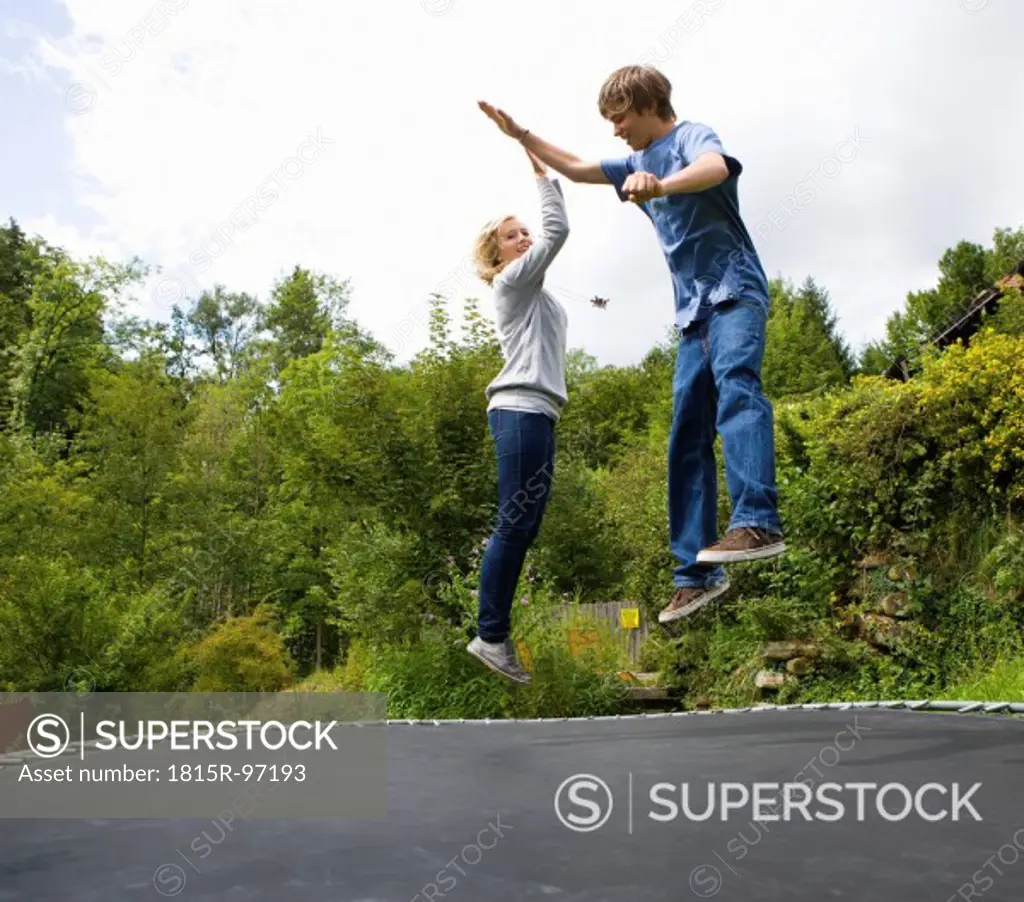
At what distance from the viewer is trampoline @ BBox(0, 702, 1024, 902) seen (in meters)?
1.62

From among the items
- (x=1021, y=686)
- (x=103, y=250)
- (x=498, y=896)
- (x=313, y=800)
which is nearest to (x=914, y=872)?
(x=498, y=896)

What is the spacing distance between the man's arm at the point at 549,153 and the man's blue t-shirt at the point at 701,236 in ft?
0.74

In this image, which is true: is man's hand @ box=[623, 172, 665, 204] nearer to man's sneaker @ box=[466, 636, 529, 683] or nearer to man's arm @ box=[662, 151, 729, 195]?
man's arm @ box=[662, 151, 729, 195]

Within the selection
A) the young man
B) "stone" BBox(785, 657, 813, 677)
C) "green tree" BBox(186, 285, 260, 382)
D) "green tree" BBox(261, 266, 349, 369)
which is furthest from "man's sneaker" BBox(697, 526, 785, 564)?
"green tree" BBox(186, 285, 260, 382)

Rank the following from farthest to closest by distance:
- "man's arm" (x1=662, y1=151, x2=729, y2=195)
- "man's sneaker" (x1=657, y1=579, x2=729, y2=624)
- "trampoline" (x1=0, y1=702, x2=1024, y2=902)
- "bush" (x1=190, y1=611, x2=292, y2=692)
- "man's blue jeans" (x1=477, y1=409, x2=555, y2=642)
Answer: "bush" (x1=190, y1=611, x2=292, y2=692), "man's blue jeans" (x1=477, y1=409, x2=555, y2=642), "man's sneaker" (x1=657, y1=579, x2=729, y2=624), "man's arm" (x1=662, y1=151, x2=729, y2=195), "trampoline" (x1=0, y1=702, x2=1024, y2=902)

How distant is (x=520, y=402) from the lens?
2.39 meters

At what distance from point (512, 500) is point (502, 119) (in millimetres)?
837

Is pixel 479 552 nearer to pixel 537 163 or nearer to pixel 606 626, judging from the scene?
pixel 606 626

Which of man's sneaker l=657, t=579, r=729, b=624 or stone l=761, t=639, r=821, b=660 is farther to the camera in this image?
stone l=761, t=639, r=821, b=660

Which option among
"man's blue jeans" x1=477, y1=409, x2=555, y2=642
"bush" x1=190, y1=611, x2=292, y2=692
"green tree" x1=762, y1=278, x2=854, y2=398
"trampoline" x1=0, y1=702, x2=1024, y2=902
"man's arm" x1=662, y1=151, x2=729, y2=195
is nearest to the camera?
"trampoline" x1=0, y1=702, x2=1024, y2=902

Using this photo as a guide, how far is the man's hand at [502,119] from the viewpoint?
7.27ft

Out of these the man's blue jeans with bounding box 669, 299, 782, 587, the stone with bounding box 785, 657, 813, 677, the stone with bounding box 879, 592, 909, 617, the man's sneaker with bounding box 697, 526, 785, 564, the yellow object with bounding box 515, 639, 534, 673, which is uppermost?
the man's blue jeans with bounding box 669, 299, 782, 587

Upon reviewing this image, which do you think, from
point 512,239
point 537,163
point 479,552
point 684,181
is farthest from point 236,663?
point 684,181

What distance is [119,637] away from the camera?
6.68 meters
